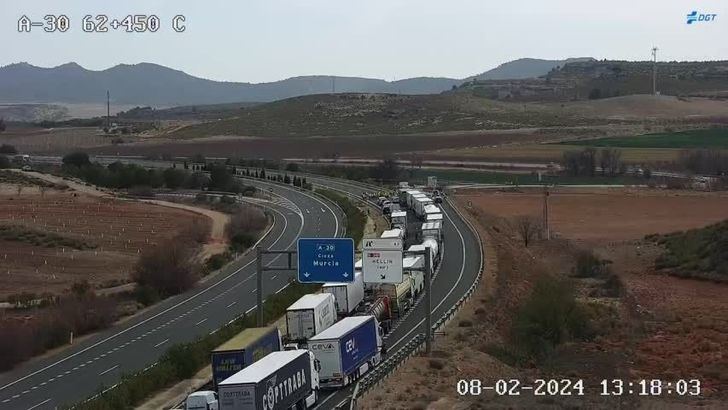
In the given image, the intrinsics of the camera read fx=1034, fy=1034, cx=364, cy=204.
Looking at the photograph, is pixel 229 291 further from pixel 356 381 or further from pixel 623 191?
pixel 623 191

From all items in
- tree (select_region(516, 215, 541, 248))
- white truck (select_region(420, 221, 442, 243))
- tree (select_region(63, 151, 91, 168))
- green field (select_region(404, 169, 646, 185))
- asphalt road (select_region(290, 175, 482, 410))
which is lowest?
tree (select_region(516, 215, 541, 248))

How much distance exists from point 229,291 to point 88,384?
2133cm

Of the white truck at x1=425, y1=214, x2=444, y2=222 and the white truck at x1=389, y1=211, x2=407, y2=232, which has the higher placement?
the white truck at x1=425, y1=214, x2=444, y2=222

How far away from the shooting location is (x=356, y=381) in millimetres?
32219

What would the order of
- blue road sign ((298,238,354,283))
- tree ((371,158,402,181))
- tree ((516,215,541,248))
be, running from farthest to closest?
Result: tree ((371,158,402,181)) < tree ((516,215,541,248)) < blue road sign ((298,238,354,283))

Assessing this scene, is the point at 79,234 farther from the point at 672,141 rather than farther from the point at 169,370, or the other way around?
the point at 672,141


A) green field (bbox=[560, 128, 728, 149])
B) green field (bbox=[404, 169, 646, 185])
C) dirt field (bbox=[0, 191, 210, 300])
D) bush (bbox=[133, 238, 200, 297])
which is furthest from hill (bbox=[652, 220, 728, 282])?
green field (bbox=[560, 128, 728, 149])

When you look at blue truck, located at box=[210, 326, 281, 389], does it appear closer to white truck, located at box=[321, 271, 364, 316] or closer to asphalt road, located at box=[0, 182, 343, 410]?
asphalt road, located at box=[0, 182, 343, 410]

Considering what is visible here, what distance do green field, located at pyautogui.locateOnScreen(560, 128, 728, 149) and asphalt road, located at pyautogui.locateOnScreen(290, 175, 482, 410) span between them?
2962 inches

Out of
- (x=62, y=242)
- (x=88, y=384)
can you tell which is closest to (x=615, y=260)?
(x=62, y=242)

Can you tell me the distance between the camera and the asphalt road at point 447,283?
103ft

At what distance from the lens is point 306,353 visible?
94.5ft

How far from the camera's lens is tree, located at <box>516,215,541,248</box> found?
7881cm

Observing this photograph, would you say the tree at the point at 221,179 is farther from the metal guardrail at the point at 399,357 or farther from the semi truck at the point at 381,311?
the semi truck at the point at 381,311
